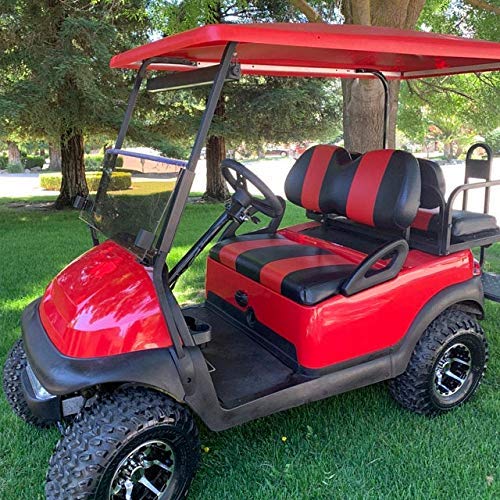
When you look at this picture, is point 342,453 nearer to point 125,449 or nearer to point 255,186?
point 125,449

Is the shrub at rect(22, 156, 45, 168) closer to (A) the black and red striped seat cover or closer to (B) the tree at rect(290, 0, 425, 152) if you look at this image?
(B) the tree at rect(290, 0, 425, 152)

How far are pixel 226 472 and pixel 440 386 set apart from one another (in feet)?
4.00

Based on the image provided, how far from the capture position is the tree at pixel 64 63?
6.82 m

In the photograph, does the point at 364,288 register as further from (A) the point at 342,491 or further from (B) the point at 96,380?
(B) the point at 96,380

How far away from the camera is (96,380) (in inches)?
70.1

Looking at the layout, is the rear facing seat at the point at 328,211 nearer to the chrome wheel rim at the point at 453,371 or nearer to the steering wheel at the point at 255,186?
the steering wheel at the point at 255,186

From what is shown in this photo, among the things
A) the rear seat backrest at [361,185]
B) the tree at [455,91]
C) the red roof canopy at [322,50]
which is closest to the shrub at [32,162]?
the tree at [455,91]

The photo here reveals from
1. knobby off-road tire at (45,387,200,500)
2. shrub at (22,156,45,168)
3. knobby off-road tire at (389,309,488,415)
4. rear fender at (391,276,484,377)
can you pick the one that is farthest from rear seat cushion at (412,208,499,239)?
shrub at (22,156,45,168)

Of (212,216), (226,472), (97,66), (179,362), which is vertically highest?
(97,66)

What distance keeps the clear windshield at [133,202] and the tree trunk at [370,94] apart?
2639mm

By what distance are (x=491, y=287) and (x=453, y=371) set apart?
2.81 feet

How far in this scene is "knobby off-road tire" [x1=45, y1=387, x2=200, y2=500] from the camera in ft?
5.81

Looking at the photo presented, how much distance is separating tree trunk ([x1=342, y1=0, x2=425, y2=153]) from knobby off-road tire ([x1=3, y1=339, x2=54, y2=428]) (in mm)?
3307

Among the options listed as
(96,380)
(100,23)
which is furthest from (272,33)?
(100,23)
